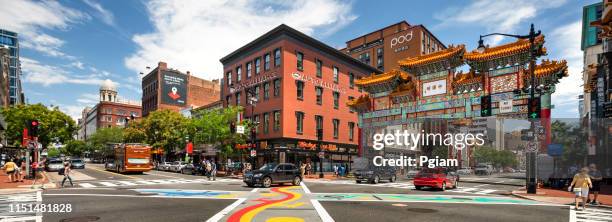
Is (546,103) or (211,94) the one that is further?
(211,94)

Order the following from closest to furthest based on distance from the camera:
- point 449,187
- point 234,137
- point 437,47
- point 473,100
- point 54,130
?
point 449,187 → point 473,100 → point 234,137 → point 54,130 → point 437,47

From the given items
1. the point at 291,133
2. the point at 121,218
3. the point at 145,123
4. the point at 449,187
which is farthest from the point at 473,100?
the point at 145,123

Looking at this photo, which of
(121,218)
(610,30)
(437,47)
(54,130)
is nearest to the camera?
(121,218)

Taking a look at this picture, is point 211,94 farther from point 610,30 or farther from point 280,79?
point 610,30

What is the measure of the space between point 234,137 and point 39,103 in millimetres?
35842

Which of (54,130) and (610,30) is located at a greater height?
(610,30)

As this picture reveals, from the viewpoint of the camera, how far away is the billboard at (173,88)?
A: 78188mm

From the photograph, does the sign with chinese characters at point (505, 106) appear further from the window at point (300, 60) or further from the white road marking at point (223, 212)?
the white road marking at point (223, 212)

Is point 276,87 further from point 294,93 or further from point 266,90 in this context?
point 266,90

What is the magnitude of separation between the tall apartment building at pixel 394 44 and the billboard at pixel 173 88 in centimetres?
4313

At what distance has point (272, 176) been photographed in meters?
23.9

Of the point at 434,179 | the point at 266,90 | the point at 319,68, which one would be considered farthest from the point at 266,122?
the point at 434,179

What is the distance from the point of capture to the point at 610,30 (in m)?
21.8

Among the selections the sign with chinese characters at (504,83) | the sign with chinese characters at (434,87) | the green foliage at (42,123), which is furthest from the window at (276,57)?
the green foliage at (42,123)
